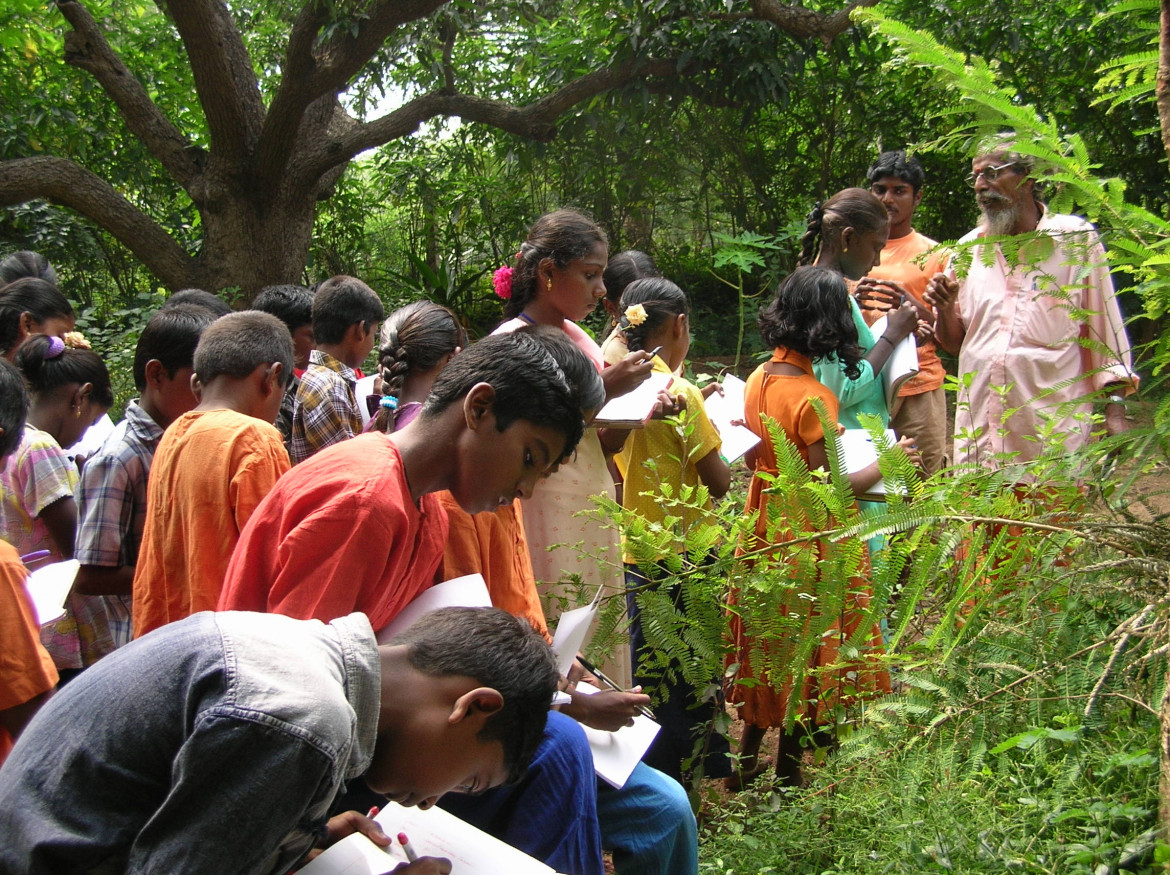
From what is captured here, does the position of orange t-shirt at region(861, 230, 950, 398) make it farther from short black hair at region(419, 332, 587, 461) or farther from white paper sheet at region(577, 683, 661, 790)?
short black hair at region(419, 332, 587, 461)

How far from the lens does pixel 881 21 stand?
5.79 feet

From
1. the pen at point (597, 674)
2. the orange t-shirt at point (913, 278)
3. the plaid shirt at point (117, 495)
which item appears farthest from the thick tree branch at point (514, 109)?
the pen at point (597, 674)

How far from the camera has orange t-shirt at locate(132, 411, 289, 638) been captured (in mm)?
2480

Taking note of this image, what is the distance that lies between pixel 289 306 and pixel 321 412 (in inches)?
32.8

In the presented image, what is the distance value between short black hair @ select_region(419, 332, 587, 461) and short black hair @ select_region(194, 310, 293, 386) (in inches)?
33.8

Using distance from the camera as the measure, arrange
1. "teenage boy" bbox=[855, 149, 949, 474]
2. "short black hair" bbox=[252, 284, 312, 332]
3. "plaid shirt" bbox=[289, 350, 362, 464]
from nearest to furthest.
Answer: "plaid shirt" bbox=[289, 350, 362, 464] → "short black hair" bbox=[252, 284, 312, 332] → "teenage boy" bbox=[855, 149, 949, 474]

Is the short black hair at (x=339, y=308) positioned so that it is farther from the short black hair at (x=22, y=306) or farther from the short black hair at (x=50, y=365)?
the short black hair at (x=22, y=306)

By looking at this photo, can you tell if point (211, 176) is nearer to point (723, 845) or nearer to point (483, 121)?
point (483, 121)

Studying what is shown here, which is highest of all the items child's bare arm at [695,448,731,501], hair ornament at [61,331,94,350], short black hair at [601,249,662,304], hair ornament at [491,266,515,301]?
hair ornament at [61,331,94,350]

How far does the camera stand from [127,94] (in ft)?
27.9

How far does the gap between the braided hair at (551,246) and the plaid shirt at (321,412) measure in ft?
2.56

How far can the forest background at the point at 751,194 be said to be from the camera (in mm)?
1777

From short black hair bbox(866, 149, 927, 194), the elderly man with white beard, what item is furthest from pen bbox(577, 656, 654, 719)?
short black hair bbox(866, 149, 927, 194)

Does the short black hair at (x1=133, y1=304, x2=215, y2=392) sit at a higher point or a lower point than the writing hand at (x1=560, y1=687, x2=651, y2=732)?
higher
